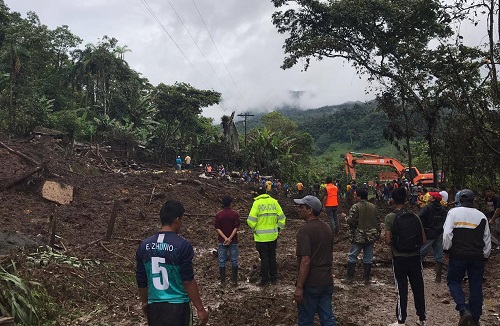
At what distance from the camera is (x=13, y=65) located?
1093 inches

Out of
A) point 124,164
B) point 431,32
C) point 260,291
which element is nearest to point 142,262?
point 260,291

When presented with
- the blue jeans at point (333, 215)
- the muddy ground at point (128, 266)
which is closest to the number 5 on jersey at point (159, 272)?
the muddy ground at point (128, 266)

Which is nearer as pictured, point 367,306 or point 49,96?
point 367,306

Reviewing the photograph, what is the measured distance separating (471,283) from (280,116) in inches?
2136

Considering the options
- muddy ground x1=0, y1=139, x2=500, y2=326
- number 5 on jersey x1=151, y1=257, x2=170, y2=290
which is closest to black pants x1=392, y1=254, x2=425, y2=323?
muddy ground x1=0, y1=139, x2=500, y2=326

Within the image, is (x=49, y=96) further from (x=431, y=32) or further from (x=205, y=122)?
(x=431, y=32)

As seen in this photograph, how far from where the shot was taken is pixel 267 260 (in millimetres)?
7020

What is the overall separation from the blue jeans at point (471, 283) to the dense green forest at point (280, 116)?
3765mm

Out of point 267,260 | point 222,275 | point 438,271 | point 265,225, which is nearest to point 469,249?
→ point 438,271

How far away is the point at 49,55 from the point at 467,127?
35650 millimetres

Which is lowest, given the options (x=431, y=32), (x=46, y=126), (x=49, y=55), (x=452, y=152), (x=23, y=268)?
(x=23, y=268)

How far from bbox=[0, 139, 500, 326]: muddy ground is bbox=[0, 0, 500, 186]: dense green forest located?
3.81 m

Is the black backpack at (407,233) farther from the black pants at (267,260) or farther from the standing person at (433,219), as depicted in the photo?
the black pants at (267,260)

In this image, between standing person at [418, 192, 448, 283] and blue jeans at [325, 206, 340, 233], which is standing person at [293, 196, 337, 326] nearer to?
standing person at [418, 192, 448, 283]
